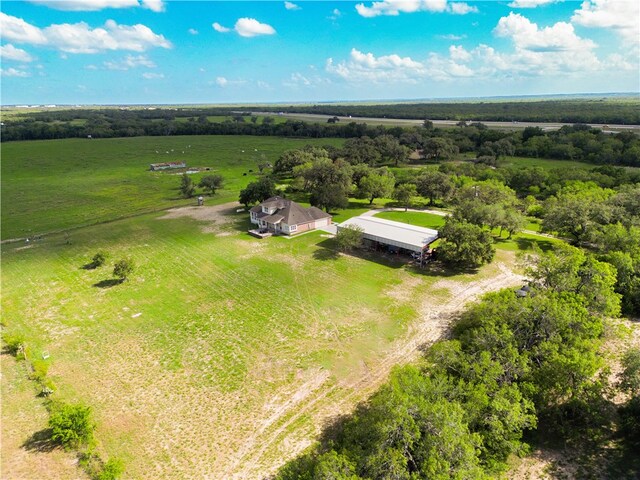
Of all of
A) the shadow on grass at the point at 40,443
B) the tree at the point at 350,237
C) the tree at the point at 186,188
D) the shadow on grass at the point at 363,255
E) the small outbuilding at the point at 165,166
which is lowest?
the shadow on grass at the point at 40,443

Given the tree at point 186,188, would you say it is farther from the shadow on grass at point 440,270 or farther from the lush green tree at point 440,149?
the lush green tree at point 440,149

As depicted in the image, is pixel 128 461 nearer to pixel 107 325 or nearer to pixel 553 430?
pixel 107 325

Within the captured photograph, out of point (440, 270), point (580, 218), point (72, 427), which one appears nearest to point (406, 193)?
point (440, 270)

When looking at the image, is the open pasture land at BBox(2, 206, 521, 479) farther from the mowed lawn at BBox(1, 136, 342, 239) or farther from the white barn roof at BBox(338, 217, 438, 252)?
the mowed lawn at BBox(1, 136, 342, 239)

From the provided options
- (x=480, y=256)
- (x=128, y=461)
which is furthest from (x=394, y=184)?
(x=128, y=461)

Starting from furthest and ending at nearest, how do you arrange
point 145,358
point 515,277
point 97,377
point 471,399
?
point 515,277
point 145,358
point 97,377
point 471,399

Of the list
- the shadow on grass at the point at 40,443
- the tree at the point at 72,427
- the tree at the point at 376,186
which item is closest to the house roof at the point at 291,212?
the tree at the point at 376,186

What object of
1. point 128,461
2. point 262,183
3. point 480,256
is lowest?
point 128,461
